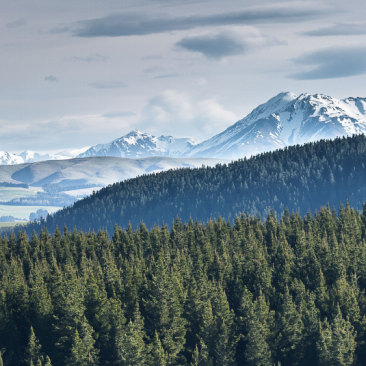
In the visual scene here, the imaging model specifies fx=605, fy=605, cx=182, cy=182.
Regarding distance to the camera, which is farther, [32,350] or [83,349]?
[32,350]

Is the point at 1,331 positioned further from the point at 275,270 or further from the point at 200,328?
the point at 275,270

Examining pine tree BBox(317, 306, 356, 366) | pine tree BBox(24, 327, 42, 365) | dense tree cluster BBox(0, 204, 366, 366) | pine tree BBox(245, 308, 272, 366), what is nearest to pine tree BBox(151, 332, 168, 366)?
dense tree cluster BBox(0, 204, 366, 366)

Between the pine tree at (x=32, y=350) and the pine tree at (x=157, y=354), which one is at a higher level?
the pine tree at (x=32, y=350)

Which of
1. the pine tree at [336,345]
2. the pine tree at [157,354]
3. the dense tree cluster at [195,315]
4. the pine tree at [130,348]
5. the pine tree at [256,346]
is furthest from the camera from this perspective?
the pine tree at [256,346]

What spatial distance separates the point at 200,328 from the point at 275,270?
3074cm

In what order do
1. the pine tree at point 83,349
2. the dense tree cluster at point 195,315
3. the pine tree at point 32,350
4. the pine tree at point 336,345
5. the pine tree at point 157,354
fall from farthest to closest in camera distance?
the pine tree at point 336,345 < the dense tree cluster at point 195,315 < the pine tree at point 157,354 < the pine tree at point 32,350 < the pine tree at point 83,349

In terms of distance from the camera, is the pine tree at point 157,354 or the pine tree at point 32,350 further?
the pine tree at point 157,354

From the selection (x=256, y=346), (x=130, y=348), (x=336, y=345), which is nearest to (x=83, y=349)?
(x=130, y=348)

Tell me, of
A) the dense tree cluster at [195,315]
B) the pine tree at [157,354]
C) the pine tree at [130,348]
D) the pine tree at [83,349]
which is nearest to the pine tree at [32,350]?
the dense tree cluster at [195,315]

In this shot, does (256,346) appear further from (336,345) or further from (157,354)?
(157,354)

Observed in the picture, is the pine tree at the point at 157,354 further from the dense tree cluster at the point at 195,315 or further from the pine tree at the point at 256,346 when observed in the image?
the pine tree at the point at 256,346

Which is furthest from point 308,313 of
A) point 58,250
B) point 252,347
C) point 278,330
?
point 58,250

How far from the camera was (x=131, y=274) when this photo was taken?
113m

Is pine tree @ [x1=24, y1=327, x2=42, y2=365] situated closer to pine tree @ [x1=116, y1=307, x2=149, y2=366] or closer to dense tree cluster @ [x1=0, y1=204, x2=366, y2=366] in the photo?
dense tree cluster @ [x1=0, y1=204, x2=366, y2=366]
